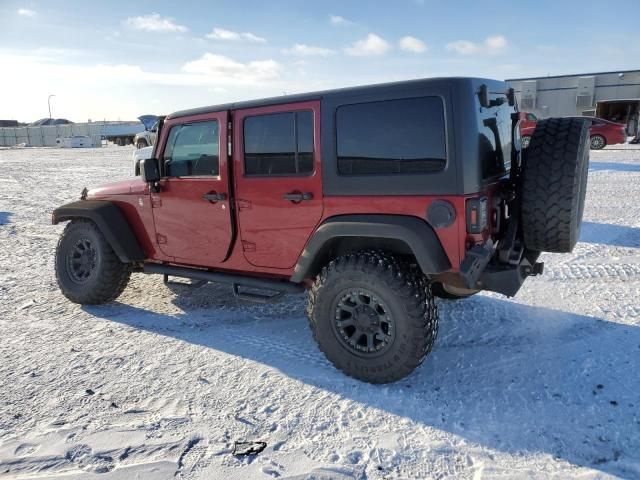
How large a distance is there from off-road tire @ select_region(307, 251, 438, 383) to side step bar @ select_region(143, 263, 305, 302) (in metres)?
0.44

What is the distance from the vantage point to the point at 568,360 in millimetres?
3422

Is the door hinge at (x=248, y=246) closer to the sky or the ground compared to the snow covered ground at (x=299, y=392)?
closer to the sky

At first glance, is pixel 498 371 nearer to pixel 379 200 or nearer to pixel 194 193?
pixel 379 200

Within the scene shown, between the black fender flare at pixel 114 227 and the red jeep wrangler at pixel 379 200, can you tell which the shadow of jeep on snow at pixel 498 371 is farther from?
the black fender flare at pixel 114 227

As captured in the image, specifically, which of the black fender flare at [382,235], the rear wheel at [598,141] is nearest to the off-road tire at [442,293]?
the black fender flare at [382,235]

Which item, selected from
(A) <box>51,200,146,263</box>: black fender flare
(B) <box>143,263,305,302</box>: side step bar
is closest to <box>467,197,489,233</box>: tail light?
(B) <box>143,263,305,302</box>: side step bar

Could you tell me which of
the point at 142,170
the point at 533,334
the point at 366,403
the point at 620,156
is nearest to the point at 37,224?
the point at 142,170

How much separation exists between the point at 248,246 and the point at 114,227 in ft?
4.97

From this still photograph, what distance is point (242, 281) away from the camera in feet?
12.8

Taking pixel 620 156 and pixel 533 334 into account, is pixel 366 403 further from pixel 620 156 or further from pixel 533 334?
pixel 620 156

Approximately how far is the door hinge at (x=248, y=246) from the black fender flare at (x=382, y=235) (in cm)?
51

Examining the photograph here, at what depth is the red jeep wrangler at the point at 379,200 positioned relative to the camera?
2.91 meters

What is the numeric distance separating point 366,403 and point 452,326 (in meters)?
1.43

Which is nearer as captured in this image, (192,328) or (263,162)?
(263,162)
